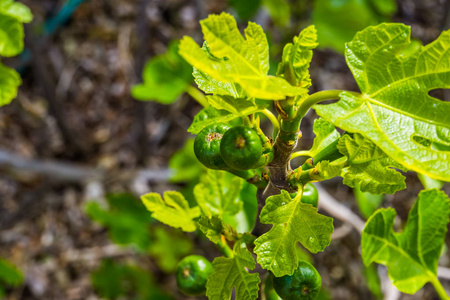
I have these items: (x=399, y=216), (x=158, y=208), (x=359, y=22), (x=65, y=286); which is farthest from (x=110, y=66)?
(x=158, y=208)

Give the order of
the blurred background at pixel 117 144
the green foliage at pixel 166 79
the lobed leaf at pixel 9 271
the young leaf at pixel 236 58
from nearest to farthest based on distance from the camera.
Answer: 1. the young leaf at pixel 236 58
2. the lobed leaf at pixel 9 271
3. the green foliage at pixel 166 79
4. the blurred background at pixel 117 144

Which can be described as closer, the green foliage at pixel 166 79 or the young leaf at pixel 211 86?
the young leaf at pixel 211 86

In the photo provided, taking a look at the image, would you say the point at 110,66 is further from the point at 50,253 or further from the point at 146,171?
the point at 50,253

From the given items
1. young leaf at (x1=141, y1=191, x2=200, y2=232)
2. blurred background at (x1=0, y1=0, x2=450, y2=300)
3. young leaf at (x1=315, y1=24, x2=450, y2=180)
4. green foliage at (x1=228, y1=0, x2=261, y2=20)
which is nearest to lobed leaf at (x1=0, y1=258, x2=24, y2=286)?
blurred background at (x1=0, y1=0, x2=450, y2=300)

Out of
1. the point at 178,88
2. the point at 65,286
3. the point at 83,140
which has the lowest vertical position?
the point at 65,286

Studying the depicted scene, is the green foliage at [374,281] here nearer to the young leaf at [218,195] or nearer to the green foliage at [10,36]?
the young leaf at [218,195]

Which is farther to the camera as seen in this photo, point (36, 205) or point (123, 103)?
point (123, 103)

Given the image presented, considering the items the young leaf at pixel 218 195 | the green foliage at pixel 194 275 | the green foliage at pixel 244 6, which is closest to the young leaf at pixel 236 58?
the young leaf at pixel 218 195
